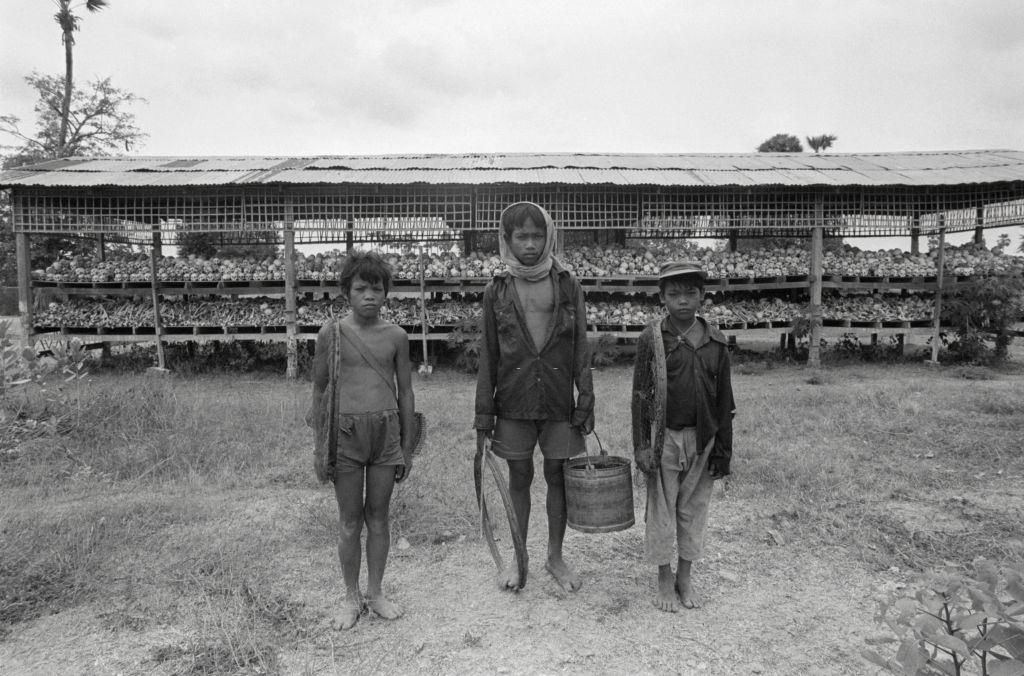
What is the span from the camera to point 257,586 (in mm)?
3264

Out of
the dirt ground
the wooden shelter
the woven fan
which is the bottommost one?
the dirt ground

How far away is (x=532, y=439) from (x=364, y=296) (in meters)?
1.14

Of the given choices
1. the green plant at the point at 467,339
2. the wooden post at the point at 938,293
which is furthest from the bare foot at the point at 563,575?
the wooden post at the point at 938,293

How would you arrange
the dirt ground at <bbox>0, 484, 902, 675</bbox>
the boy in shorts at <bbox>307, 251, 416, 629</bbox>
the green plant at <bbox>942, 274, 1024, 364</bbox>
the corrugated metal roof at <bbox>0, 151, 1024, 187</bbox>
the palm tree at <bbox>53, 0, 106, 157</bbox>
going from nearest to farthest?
the dirt ground at <bbox>0, 484, 902, 675</bbox> → the boy in shorts at <bbox>307, 251, 416, 629</bbox> → the corrugated metal roof at <bbox>0, 151, 1024, 187</bbox> → the green plant at <bbox>942, 274, 1024, 364</bbox> → the palm tree at <bbox>53, 0, 106, 157</bbox>

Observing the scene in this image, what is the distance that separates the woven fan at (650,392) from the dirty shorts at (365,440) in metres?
1.17

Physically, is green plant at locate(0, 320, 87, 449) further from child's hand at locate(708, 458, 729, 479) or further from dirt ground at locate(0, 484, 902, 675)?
child's hand at locate(708, 458, 729, 479)

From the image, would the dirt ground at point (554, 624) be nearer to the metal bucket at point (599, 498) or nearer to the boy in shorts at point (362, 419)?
the boy in shorts at point (362, 419)

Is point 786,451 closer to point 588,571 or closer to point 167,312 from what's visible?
point 588,571

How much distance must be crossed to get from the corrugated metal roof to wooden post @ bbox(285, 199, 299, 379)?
2.44 ft

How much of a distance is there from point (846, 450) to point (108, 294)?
11290 millimetres

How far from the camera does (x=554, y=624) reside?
2967 mm

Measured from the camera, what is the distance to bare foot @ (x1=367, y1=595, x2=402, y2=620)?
118 inches

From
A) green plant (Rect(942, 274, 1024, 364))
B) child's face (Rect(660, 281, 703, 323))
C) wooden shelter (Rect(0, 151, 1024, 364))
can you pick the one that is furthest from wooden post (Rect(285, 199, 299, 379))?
green plant (Rect(942, 274, 1024, 364))

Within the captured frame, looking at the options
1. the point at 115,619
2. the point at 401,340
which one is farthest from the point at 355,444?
the point at 115,619
